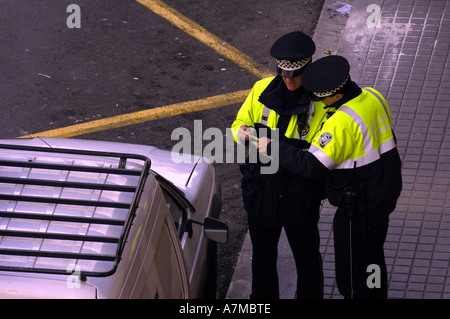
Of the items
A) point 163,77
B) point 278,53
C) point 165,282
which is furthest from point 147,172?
point 163,77

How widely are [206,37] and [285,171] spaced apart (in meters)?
4.85

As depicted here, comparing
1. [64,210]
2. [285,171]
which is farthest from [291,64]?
[64,210]

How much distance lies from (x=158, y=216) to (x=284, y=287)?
2.32 metres

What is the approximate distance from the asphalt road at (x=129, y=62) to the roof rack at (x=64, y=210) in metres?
2.99

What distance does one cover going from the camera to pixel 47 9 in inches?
389

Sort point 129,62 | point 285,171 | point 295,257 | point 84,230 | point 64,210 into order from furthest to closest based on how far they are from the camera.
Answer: point 129,62
point 295,257
point 285,171
point 64,210
point 84,230

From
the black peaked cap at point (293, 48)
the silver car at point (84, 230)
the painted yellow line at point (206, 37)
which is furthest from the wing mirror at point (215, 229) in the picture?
the painted yellow line at point (206, 37)

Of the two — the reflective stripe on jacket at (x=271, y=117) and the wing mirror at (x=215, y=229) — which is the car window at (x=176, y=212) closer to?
the wing mirror at (x=215, y=229)

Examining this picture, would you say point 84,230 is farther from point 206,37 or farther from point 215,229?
point 206,37

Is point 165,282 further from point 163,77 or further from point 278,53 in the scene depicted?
point 163,77

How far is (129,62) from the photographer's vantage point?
8875 millimetres

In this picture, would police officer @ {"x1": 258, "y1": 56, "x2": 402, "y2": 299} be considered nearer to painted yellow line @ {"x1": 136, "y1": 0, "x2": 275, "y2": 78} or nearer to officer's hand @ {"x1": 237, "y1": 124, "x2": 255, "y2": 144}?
officer's hand @ {"x1": 237, "y1": 124, "x2": 255, "y2": 144}

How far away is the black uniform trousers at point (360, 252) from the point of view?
15.7 ft

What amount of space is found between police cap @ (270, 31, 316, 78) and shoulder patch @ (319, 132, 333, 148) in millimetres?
481
